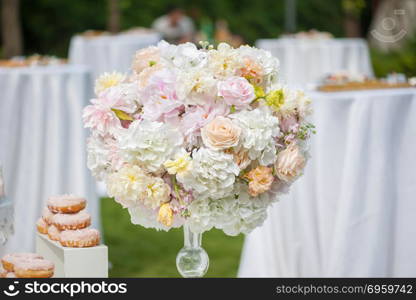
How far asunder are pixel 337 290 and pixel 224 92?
0.63 m

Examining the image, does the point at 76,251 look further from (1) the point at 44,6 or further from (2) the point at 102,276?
(1) the point at 44,6

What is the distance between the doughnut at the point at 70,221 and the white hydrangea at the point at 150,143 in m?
0.26

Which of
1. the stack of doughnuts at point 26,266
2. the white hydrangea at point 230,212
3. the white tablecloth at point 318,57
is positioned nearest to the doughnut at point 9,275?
the stack of doughnuts at point 26,266

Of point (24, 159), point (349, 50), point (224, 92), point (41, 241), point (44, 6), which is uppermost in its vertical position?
point (44, 6)

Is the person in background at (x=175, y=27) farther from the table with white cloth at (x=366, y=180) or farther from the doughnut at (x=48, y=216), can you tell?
the doughnut at (x=48, y=216)

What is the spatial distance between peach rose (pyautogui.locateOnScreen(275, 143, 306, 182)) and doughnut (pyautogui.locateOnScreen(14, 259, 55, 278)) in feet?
2.17

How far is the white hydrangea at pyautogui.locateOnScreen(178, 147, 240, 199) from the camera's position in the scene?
2492 millimetres

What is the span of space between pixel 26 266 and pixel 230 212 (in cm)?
56

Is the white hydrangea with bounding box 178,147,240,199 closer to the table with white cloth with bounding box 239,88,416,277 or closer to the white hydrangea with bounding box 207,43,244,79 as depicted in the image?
the white hydrangea with bounding box 207,43,244,79

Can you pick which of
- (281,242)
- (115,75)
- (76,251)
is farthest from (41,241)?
(281,242)

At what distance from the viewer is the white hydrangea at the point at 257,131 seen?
2.52m

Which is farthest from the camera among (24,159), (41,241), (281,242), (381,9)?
(381,9)

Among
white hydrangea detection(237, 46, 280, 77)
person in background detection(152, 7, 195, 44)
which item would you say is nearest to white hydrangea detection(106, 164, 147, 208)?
white hydrangea detection(237, 46, 280, 77)

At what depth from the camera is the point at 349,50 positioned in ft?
33.9
